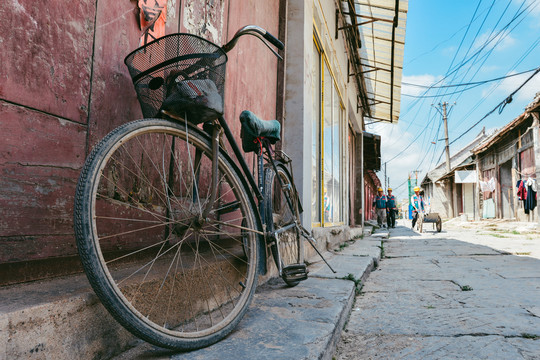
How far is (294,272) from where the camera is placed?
2318 mm

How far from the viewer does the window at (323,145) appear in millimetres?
5480

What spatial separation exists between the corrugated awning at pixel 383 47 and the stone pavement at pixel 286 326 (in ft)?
19.3

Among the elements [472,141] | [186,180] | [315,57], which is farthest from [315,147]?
[472,141]

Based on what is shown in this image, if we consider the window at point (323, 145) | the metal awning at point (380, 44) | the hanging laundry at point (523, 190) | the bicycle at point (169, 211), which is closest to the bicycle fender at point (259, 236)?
the bicycle at point (169, 211)

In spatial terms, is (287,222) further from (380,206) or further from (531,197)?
(380,206)

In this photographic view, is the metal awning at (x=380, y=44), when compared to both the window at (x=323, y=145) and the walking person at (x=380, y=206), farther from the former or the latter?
the walking person at (x=380, y=206)

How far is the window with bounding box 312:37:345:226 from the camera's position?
548 centimetres

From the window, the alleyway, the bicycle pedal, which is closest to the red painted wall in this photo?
the bicycle pedal

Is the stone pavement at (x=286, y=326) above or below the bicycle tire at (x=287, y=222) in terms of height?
below

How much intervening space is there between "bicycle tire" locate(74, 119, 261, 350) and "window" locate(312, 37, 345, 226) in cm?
338

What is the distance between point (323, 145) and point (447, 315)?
156 inches

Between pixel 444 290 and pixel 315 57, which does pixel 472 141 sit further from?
pixel 444 290

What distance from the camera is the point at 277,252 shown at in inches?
82.4

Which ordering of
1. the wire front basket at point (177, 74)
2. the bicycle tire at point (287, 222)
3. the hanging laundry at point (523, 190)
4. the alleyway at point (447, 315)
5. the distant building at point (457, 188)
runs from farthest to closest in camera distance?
the distant building at point (457, 188) → the hanging laundry at point (523, 190) → the bicycle tire at point (287, 222) → the alleyway at point (447, 315) → the wire front basket at point (177, 74)
